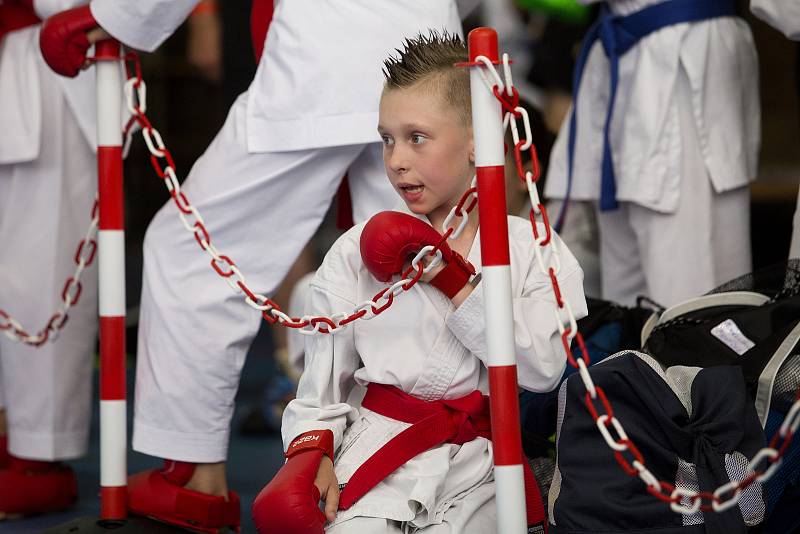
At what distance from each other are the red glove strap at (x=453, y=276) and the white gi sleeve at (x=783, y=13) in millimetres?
1078

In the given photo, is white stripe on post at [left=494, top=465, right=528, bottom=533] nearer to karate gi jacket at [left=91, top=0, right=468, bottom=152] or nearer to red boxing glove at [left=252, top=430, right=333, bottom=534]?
red boxing glove at [left=252, top=430, right=333, bottom=534]

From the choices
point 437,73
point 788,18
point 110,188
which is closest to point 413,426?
point 437,73

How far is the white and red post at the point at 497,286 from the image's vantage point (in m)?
1.79

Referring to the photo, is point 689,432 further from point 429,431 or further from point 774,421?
point 429,431

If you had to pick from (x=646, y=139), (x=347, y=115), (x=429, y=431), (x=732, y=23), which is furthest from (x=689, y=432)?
(x=732, y=23)

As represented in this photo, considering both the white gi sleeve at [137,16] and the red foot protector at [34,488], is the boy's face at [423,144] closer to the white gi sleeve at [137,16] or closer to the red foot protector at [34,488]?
the white gi sleeve at [137,16]

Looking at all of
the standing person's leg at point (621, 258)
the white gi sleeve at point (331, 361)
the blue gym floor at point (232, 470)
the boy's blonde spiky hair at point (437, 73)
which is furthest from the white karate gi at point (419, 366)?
the standing person's leg at point (621, 258)

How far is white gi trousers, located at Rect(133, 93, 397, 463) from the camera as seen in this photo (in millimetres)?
2488

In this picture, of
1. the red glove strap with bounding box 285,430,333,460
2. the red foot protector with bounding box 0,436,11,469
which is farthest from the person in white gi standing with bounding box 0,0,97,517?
the red glove strap with bounding box 285,430,333,460

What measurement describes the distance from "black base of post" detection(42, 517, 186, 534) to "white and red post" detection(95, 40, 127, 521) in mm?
32

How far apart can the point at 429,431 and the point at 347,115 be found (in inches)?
29.4

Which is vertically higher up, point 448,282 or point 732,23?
point 732,23

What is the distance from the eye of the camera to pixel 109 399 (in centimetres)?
244

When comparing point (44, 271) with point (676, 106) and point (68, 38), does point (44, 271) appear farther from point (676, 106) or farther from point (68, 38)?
point (676, 106)
